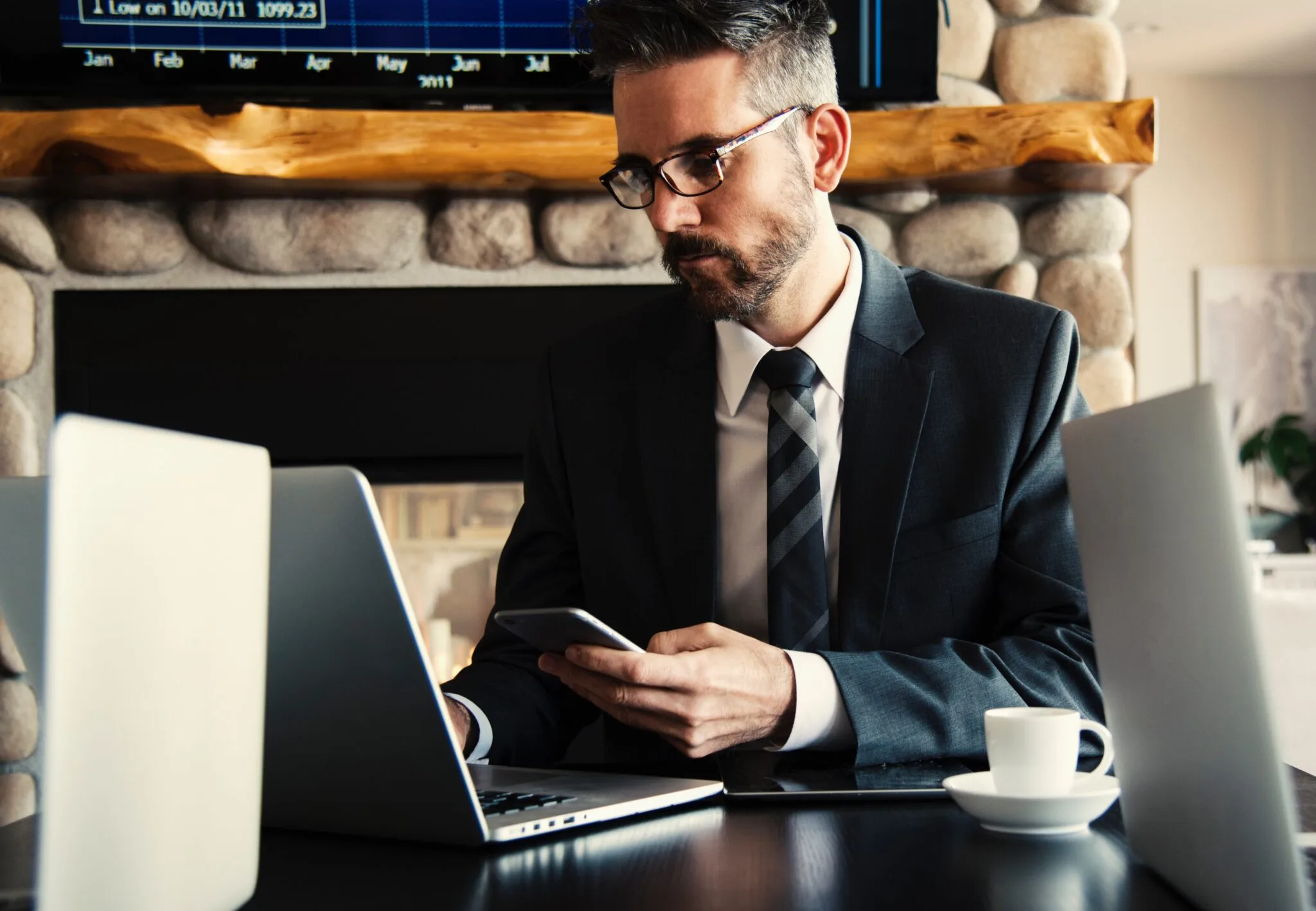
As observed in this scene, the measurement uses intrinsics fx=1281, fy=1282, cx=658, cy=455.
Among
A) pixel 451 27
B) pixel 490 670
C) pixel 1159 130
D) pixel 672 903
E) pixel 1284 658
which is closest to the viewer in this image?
pixel 672 903

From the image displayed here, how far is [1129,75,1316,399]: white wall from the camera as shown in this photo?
20.5 feet

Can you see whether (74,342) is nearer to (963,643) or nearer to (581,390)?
(581,390)

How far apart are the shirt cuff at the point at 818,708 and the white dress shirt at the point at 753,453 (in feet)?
1.05

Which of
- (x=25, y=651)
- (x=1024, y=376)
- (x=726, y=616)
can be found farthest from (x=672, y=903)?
(x=1024, y=376)

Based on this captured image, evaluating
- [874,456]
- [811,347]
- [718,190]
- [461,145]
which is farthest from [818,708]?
[461,145]

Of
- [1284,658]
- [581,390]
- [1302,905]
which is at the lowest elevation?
[1284,658]

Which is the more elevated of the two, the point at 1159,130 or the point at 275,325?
the point at 1159,130

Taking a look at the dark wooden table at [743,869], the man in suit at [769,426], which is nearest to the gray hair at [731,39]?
the man in suit at [769,426]

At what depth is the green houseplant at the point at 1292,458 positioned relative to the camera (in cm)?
611

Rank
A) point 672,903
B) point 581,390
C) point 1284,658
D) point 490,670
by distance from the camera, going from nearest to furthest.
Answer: point 672,903 < point 490,670 < point 581,390 < point 1284,658

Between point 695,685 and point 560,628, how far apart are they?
13 cm

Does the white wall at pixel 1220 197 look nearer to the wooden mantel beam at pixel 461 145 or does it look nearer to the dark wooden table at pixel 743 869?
the wooden mantel beam at pixel 461 145

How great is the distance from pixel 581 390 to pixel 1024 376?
0.51 meters

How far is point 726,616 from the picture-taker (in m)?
1.42
